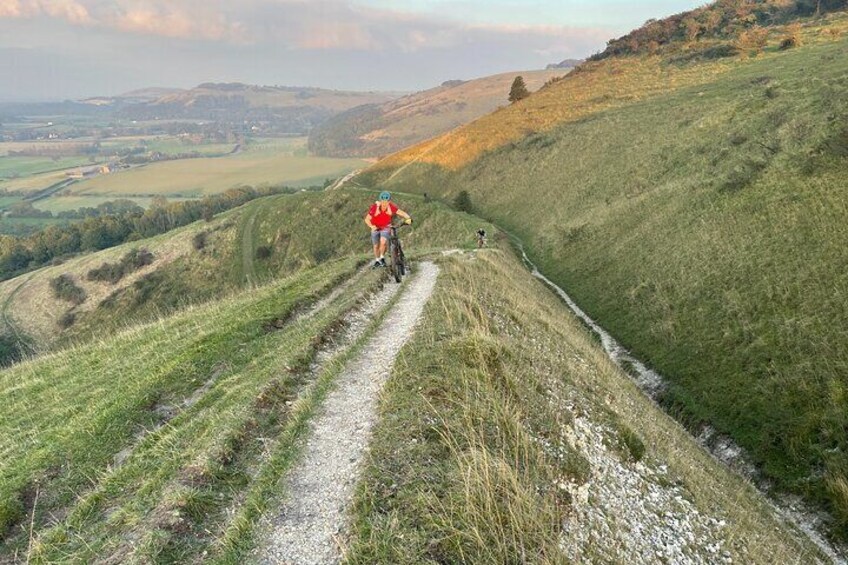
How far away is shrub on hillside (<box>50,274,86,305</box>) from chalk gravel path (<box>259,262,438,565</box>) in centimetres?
10223

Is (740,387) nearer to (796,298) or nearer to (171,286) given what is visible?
(796,298)

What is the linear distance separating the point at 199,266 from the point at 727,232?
86904 mm

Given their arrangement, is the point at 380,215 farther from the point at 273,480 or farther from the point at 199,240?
the point at 199,240

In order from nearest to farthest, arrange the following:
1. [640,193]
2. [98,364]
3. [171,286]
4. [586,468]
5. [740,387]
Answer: [586,468] < [98,364] < [740,387] < [640,193] < [171,286]

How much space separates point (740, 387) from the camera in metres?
19.6

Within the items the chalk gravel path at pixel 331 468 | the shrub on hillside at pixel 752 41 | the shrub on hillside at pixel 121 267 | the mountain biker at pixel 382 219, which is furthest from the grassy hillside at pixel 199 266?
the chalk gravel path at pixel 331 468

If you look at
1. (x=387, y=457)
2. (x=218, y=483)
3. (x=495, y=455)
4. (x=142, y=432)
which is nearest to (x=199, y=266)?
(x=142, y=432)

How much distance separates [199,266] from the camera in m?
90.9

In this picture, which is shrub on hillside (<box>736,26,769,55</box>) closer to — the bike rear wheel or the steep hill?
the bike rear wheel

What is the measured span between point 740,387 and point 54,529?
881 inches

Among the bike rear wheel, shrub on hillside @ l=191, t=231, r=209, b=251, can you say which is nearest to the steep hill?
the bike rear wheel

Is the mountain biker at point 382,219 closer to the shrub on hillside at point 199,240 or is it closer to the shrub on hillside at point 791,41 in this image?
the shrub on hillside at point 791,41

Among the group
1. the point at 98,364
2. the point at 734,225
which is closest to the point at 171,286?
the point at 98,364

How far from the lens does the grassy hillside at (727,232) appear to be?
17.9 m
